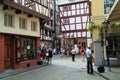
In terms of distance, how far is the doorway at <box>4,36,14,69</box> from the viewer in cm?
2247

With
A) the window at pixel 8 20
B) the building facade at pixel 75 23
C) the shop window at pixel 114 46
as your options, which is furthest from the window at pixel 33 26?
the building facade at pixel 75 23

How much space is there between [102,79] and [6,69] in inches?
358

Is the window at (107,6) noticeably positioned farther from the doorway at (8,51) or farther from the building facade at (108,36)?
the doorway at (8,51)

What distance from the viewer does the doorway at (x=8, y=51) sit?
73.7ft

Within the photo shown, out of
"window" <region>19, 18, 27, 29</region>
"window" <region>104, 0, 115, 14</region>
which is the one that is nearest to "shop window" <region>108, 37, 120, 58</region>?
"window" <region>104, 0, 115, 14</region>

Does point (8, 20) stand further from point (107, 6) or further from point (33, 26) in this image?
point (107, 6)

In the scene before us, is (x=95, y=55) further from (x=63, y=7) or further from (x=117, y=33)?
(x=63, y=7)

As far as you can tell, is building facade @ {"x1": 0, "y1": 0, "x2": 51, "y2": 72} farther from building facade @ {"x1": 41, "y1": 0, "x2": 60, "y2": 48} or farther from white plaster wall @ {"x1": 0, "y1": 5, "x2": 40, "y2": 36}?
building facade @ {"x1": 41, "y1": 0, "x2": 60, "y2": 48}

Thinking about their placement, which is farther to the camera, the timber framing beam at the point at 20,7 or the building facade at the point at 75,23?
the building facade at the point at 75,23

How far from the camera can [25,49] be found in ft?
87.2

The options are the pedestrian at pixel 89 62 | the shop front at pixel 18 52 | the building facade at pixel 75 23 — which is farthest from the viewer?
the building facade at pixel 75 23

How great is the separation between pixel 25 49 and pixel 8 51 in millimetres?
3825

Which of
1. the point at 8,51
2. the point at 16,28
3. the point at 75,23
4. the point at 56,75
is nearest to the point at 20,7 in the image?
the point at 16,28

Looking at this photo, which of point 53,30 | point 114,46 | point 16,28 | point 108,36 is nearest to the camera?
point 16,28
